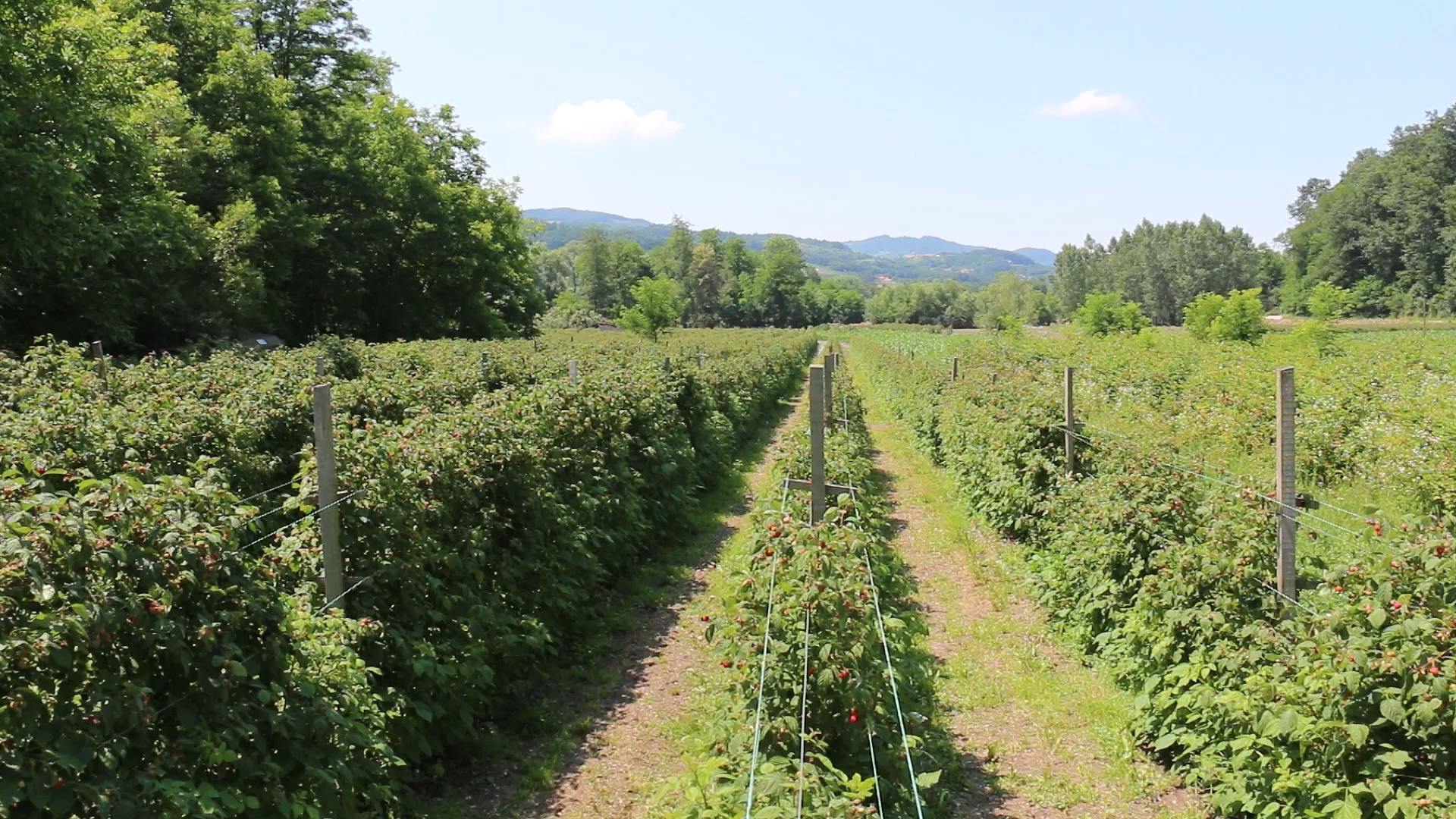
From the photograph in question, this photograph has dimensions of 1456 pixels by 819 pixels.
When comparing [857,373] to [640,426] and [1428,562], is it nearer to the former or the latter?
[640,426]

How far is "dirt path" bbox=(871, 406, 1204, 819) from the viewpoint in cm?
538

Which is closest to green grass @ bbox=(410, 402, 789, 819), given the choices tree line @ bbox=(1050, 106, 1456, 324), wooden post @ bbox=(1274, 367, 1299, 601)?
wooden post @ bbox=(1274, 367, 1299, 601)

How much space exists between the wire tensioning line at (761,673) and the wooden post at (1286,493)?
2943 mm

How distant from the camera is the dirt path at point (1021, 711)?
5.38 m

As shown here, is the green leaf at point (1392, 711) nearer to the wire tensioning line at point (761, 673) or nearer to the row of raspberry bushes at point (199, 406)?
the wire tensioning line at point (761, 673)

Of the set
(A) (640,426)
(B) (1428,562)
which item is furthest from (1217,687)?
(A) (640,426)

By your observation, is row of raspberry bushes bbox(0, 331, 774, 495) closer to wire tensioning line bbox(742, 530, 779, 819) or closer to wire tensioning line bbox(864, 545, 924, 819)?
wire tensioning line bbox(742, 530, 779, 819)

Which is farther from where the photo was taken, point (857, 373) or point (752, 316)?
point (752, 316)

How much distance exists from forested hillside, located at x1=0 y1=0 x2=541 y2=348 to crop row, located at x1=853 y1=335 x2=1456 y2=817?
1849cm

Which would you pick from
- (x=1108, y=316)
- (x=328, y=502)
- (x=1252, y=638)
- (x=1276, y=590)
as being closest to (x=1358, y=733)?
(x=1252, y=638)

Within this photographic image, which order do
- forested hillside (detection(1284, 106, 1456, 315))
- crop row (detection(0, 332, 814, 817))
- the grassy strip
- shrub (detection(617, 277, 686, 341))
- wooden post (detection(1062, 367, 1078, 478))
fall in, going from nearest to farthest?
crop row (detection(0, 332, 814, 817)) < the grassy strip < wooden post (detection(1062, 367, 1078, 478)) < shrub (detection(617, 277, 686, 341)) < forested hillside (detection(1284, 106, 1456, 315))

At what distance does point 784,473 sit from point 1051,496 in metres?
2.83

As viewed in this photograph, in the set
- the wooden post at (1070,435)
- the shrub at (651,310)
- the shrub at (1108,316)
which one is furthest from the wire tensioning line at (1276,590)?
the shrub at (1108,316)

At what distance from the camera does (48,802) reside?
2.69 m
